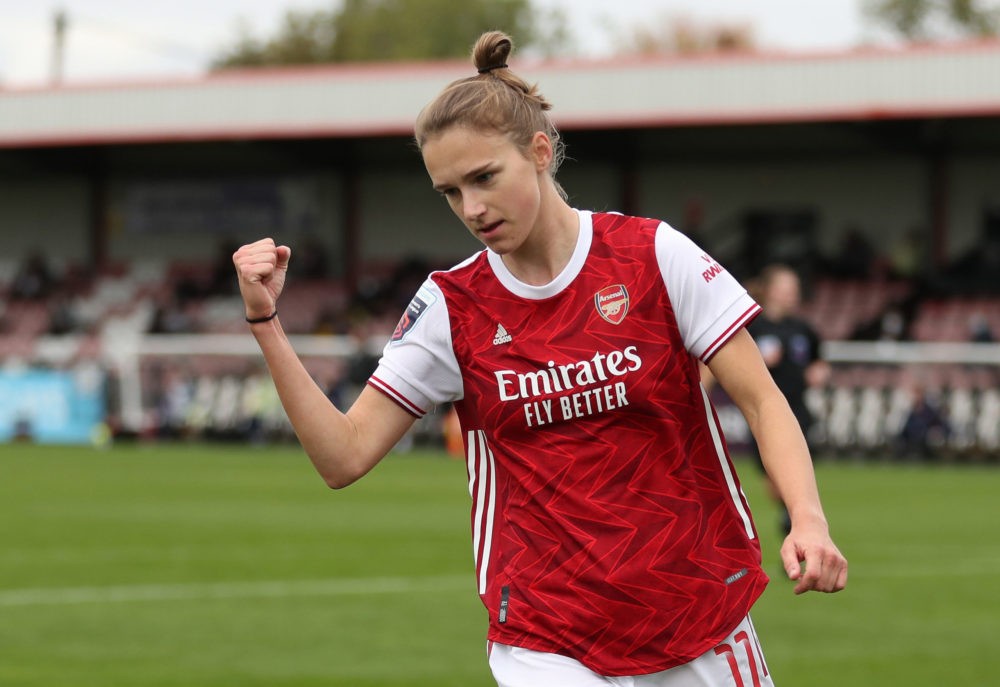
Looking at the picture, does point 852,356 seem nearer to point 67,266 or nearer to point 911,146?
point 911,146

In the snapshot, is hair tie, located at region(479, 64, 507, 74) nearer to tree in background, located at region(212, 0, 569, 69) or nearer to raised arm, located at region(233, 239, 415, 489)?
raised arm, located at region(233, 239, 415, 489)

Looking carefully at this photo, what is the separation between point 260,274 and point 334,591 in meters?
7.90

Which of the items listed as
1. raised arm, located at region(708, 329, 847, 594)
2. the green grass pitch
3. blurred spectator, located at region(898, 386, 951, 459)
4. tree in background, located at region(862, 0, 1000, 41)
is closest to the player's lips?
raised arm, located at region(708, 329, 847, 594)

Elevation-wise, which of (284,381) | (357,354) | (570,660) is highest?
(284,381)

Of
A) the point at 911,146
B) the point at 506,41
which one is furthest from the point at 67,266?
the point at 506,41

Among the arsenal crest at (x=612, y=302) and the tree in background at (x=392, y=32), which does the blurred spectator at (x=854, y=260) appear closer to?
the arsenal crest at (x=612, y=302)

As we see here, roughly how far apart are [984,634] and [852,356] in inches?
776

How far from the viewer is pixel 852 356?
96.0 ft

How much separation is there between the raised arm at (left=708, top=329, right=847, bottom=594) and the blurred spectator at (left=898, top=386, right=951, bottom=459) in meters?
24.0

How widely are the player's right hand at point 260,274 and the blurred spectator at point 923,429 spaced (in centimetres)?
2431

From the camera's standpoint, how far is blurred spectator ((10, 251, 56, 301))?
4262 centimetres

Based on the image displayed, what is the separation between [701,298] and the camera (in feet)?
13.0

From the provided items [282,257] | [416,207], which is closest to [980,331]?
[416,207]

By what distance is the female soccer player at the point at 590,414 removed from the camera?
393 centimetres
